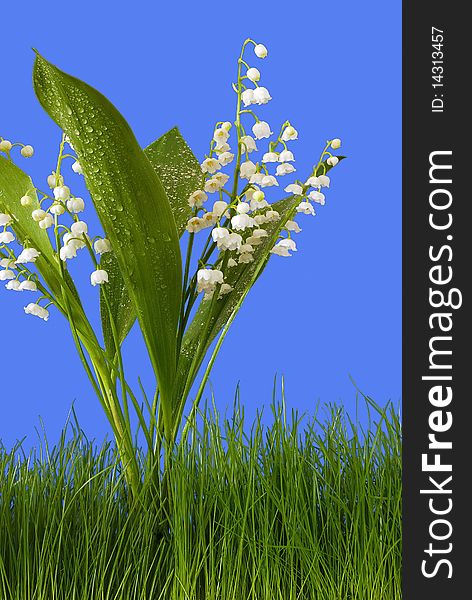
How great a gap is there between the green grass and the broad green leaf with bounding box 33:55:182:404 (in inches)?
6.9

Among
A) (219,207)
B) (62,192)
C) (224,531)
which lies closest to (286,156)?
(219,207)

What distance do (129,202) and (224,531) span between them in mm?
531

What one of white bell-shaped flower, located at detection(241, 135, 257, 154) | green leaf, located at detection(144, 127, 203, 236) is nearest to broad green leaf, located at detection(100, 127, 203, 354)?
green leaf, located at detection(144, 127, 203, 236)

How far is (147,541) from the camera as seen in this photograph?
4.45ft

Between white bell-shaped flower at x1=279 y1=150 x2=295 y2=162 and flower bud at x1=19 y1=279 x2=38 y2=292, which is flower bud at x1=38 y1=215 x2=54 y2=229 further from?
white bell-shaped flower at x1=279 y1=150 x2=295 y2=162

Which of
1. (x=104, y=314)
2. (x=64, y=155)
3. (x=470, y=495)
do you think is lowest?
(x=470, y=495)

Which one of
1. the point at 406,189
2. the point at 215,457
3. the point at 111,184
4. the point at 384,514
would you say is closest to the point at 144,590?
the point at 215,457

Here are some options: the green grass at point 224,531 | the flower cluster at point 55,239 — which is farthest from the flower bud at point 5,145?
the green grass at point 224,531

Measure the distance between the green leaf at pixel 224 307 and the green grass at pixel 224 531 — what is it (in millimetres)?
82

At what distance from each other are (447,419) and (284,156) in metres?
0.47

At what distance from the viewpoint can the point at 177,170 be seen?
4.97 feet

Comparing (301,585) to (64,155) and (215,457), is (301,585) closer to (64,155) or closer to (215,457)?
(215,457)

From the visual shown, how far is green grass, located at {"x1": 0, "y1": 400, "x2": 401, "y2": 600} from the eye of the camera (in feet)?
4.39

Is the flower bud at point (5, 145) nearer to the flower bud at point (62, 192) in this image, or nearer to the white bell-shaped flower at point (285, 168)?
→ the flower bud at point (62, 192)
